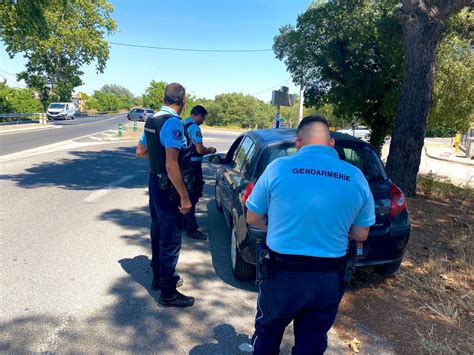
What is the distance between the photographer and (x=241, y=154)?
16.8 ft

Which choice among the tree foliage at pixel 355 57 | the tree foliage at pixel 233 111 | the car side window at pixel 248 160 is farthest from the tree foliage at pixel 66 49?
the car side window at pixel 248 160

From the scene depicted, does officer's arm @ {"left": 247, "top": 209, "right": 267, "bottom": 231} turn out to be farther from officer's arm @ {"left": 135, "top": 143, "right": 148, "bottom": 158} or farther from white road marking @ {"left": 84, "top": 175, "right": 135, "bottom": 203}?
white road marking @ {"left": 84, "top": 175, "right": 135, "bottom": 203}

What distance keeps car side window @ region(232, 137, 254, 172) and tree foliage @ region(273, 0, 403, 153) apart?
6.31 meters

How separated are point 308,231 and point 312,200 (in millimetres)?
159

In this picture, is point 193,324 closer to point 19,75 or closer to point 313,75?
point 313,75

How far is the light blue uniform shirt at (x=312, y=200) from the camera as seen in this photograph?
6.22 ft

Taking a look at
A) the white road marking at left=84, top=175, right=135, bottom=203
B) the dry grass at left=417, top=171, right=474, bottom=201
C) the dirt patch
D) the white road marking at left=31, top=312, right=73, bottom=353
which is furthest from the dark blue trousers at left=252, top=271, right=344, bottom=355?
the dry grass at left=417, top=171, right=474, bottom=201

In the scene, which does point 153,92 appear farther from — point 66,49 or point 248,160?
point 248,160

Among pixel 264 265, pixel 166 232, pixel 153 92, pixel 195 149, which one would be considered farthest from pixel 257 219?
pixel 153 92

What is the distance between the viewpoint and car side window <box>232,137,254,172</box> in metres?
4.84

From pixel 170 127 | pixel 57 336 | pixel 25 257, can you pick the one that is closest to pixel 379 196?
pixel 170 127

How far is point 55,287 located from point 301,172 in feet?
9.98

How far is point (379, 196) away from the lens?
3844 millimetres

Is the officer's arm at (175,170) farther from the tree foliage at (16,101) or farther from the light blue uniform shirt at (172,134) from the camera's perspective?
the tree foliage at (16,101)
